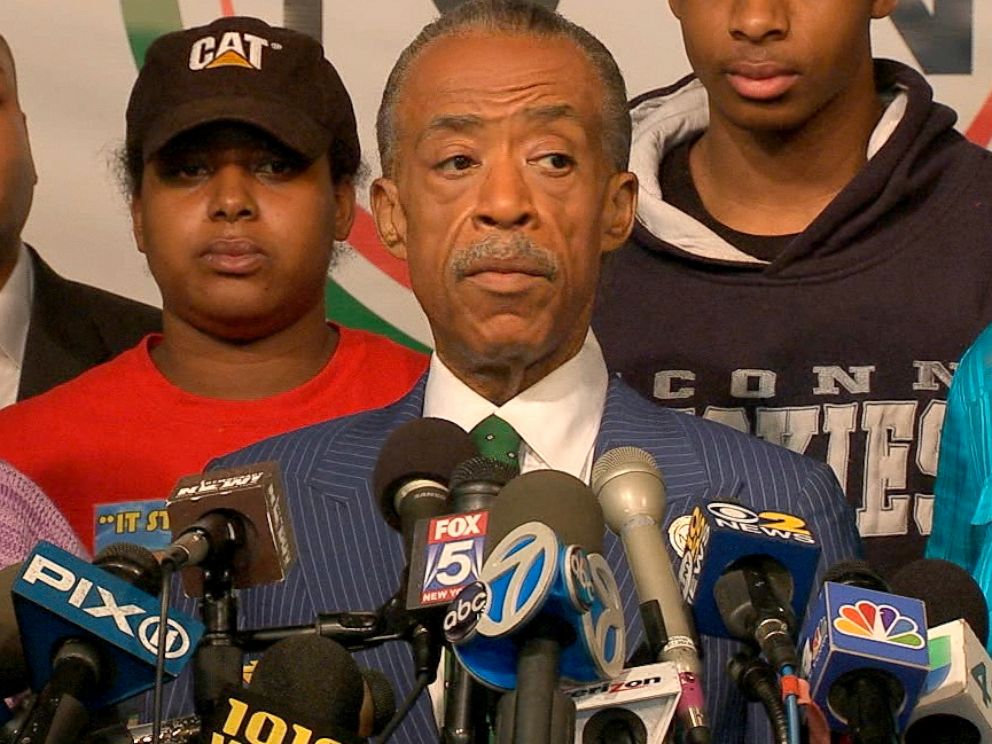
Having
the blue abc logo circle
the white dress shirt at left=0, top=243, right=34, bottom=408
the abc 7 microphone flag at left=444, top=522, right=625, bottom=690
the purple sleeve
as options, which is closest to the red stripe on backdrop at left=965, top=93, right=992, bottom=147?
the blue abc logo circle

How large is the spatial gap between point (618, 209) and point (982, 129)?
101 centimetres

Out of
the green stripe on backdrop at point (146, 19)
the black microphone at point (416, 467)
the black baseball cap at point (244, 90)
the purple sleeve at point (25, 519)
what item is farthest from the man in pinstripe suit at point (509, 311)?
the green stripe on backdrop at point (146, 19)

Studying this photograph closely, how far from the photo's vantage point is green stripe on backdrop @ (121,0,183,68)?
3.41 m

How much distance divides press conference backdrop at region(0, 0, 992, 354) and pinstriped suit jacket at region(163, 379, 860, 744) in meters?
1.00

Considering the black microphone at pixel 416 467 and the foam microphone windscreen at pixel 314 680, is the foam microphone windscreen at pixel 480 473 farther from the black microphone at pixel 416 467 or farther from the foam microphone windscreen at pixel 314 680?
the foam microphone windscreen at pixel 314 680

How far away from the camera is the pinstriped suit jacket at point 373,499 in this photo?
2275mm

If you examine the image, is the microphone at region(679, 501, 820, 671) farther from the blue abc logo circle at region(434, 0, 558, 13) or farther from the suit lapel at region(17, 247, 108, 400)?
the blue abc logo circle at region(434, 0, 558, 13)

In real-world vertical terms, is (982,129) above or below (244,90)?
above

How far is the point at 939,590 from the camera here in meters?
1.75

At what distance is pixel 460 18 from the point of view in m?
2.54

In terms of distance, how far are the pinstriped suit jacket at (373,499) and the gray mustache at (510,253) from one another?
17 cm

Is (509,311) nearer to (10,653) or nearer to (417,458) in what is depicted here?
(417,458)

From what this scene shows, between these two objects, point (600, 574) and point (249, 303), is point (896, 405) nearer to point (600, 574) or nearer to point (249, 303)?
point (249, 303)

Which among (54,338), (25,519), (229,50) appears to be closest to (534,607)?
A: (25,519)
